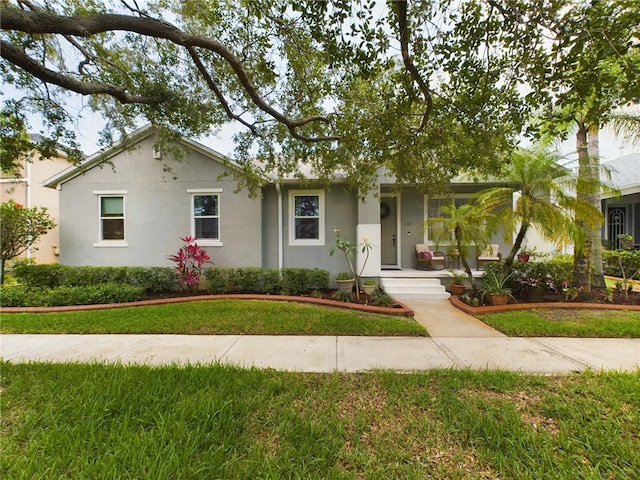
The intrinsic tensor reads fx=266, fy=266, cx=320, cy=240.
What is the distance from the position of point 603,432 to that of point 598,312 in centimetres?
486

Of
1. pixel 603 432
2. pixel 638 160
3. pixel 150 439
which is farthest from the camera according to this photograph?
pixel 638 160

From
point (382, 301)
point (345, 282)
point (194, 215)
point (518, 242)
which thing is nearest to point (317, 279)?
point (345, 282)

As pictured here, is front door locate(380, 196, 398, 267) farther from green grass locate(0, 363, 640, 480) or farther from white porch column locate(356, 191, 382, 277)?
green grass locate(0, 363, 640, 480)

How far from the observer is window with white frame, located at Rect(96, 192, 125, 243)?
8.66 meters

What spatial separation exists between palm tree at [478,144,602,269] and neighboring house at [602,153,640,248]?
7.78 meters

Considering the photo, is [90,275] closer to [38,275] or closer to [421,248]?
[38,275]

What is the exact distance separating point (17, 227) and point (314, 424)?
414 inches

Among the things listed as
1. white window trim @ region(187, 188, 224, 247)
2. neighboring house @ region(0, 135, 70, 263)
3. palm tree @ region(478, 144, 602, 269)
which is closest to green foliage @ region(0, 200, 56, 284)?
→ neighboring house @ region(0, 135, 70, 263)

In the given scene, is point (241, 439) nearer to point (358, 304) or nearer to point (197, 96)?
point (358, 304)

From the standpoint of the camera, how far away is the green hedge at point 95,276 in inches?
296

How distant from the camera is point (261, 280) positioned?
300 inches

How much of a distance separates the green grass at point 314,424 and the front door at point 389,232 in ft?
22.3

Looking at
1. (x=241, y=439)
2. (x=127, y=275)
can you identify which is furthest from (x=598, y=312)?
(x=127, y=275)

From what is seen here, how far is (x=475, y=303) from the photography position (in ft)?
21.0
